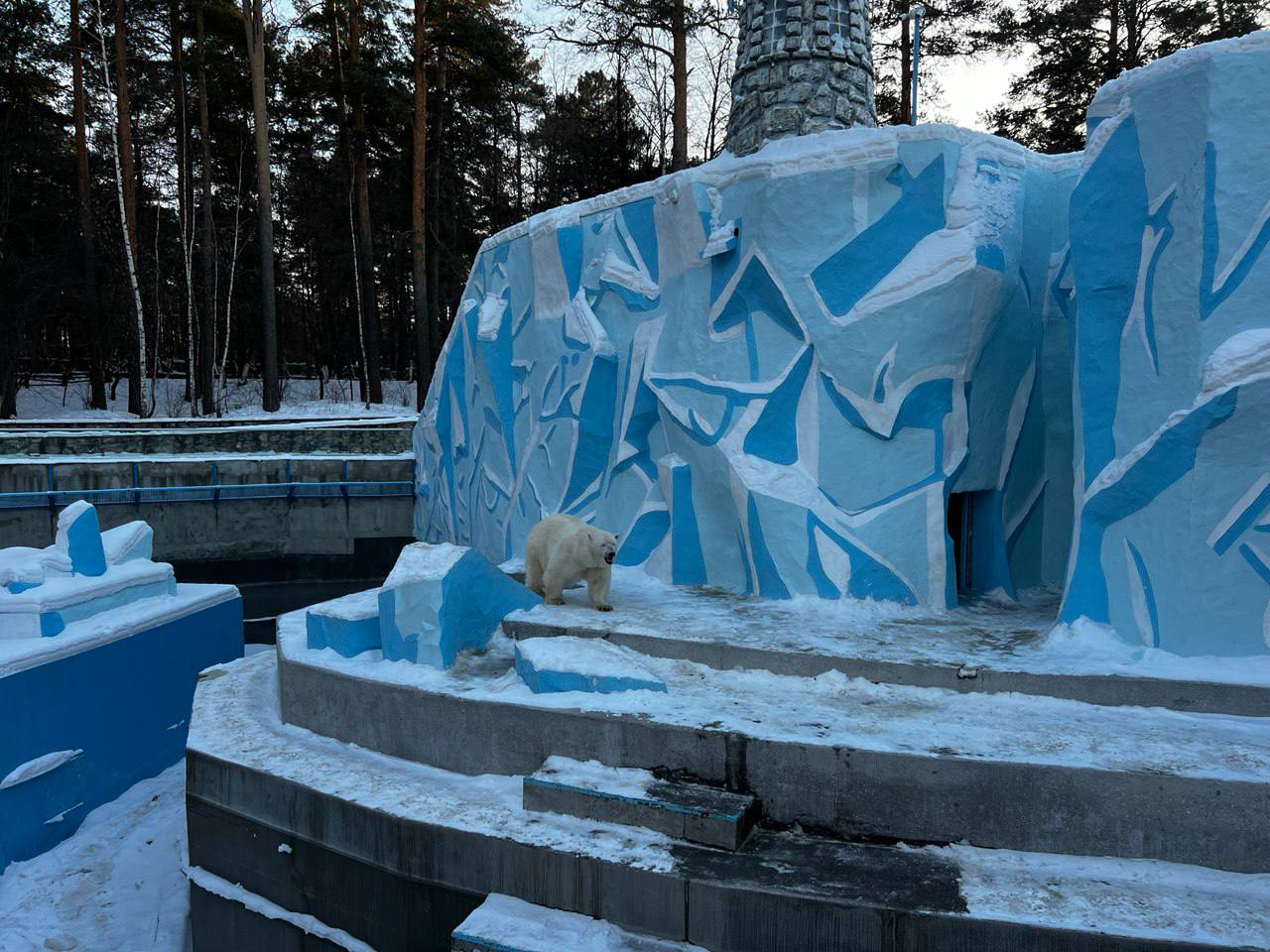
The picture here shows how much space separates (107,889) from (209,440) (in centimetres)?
863

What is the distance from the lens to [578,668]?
15.3ft

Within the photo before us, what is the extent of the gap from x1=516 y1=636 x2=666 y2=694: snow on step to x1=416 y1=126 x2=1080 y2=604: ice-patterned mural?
2.15 metres

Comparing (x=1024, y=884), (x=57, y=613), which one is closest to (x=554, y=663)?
(x=1024, y=884)

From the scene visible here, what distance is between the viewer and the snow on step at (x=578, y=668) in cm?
457

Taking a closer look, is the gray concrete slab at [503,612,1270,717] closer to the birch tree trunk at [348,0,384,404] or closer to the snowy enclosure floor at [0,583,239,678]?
the snowy enclosure floor at [0,583,239,678]

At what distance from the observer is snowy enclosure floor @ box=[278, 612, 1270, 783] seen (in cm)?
375

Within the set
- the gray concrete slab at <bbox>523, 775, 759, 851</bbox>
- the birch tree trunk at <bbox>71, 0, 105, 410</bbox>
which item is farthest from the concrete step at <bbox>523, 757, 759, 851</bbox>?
the birch tree trunk at <bbox>71, 0, 105, 410</bbox>

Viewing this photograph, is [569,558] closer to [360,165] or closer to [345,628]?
[345,628]

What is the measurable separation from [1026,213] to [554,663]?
5.01 m

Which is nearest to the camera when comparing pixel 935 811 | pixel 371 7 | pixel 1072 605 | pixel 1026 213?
pixel 935 811

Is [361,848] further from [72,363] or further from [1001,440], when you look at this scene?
[72,363]

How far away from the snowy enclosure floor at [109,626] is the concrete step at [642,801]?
15.4ft

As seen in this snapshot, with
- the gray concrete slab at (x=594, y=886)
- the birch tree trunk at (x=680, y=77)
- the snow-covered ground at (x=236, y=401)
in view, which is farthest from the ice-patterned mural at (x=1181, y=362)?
the snow-covered ground at (x=236, y=401)

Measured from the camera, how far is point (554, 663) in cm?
472
